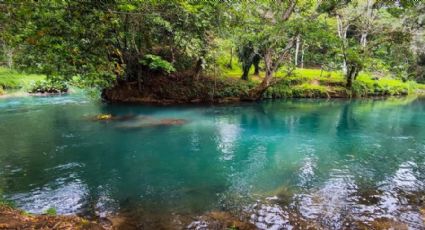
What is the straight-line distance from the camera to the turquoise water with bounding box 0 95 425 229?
27.9 feet

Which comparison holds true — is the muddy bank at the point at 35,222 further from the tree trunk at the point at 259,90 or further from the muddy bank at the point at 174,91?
the tree trunk at the point at 259,90

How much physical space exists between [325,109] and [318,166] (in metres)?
15.5

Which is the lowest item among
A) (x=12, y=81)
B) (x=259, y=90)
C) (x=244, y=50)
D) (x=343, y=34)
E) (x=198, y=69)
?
(x=259, y=90)

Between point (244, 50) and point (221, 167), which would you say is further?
A: point (244, 50)

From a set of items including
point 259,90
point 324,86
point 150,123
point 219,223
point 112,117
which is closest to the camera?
point 219,223

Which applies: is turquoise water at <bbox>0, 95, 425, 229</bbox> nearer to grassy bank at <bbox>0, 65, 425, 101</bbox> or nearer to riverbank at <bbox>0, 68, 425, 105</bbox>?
riverbank at <bbox>0, 68, 425, 105</bbox>

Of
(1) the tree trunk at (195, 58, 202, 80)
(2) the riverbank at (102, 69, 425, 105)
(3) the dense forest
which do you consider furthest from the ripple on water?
(1) the tree trunk at (195, 58, 202, 80)

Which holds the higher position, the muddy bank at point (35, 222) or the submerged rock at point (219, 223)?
the muddy bank at point (35, 222)

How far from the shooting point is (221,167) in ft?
38.6

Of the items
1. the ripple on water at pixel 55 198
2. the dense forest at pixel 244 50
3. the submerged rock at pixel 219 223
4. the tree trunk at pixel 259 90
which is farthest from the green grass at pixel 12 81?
the submerged rock at pixel 219 223

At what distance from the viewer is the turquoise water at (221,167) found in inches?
335

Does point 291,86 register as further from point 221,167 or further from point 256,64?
point 221,167

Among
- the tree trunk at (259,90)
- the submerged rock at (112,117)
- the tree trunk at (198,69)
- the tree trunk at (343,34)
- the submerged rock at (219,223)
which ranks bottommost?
the submerged rock at (219,223)

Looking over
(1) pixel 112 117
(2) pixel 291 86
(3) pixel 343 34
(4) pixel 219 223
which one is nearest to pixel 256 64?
(2) pixel 291 86
